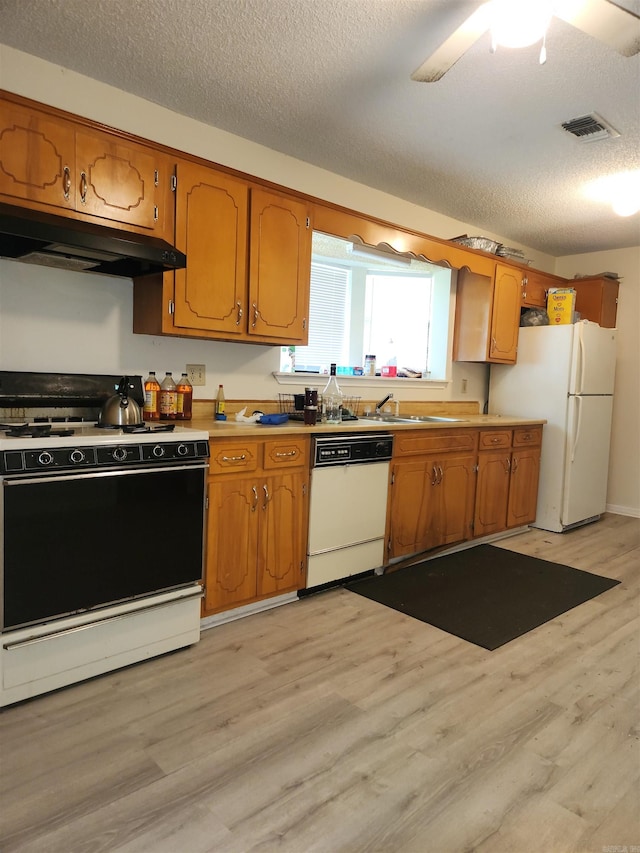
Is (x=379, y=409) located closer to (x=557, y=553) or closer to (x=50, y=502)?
(x=557, y=553)

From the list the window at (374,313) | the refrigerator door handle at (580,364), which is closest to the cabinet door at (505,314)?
the window at (374,313)

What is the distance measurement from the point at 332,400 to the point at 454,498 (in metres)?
1.07

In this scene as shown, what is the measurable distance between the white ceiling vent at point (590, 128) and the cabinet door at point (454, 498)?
1.93 metres

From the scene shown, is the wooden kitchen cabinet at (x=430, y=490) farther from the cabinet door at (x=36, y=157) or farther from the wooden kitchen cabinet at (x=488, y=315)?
the cabinet door at (x=36, y=157)

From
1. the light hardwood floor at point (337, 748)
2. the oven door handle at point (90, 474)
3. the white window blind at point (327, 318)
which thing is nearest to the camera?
the light hardwood floor at point (337, 748)

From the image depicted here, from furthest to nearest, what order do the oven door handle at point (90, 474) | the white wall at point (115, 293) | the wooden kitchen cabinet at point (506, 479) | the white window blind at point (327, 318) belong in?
the wooden kitchen cabinet at point (506, 479), the white window blind at point (327, 318), the white wall at point (115, 293), the oven door handle at point (90, 474)

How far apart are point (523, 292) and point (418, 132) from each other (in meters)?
2.13

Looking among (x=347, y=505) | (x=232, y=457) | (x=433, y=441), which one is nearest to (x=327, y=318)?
(x=433, y=441)

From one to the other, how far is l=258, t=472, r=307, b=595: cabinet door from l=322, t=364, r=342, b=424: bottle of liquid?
0.61 meters

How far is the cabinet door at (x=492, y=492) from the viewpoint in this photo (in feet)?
12.8

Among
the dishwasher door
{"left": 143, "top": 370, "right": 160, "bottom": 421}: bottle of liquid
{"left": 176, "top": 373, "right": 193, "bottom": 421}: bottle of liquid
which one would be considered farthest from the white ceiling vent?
{"left": 143, "top": 370, "right": 160, "bottom": 421}: bottle of liquid

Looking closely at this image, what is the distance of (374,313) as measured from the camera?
13.8 ft

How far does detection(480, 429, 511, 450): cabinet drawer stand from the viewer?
3863 millimetres

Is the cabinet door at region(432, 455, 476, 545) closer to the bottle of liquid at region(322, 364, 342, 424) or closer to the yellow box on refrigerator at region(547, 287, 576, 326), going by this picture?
the bottle of liquid at region(322, 364, 342, 424)
